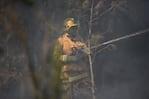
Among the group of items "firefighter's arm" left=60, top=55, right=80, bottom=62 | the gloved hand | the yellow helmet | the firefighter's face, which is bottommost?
"firefighter's arm" left=60, top=55, right=80, bottom=62

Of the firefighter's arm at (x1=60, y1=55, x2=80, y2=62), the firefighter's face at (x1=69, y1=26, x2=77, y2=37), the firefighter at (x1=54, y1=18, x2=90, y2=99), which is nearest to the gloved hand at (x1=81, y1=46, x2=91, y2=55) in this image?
the firefighter at (x1=54, y1=18, x2=90, y2=99)

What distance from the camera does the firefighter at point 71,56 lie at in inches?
213

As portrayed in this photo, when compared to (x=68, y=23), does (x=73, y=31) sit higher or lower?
lower

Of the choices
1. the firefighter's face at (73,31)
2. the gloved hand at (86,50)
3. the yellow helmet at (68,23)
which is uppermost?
the yellow helmet at (68,23)

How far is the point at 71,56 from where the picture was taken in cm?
567

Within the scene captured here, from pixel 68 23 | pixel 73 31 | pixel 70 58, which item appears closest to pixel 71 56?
pixel 70 58

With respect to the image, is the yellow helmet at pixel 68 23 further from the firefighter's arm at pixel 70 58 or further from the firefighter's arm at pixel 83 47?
the firefighter's arm at pixel 70 58

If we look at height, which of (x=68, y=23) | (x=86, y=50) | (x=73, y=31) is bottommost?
(x=86, y=50)

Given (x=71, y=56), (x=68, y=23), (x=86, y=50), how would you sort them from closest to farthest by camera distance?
1. (x=68, y=23)
2. (x=86, y=50)
3. (x=71, y=56)

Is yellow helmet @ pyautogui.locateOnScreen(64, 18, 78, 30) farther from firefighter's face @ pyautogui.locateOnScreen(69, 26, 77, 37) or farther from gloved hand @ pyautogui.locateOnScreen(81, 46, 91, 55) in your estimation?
A: gloved hand @ pyautogui.locateOnScreen(81, 46, 91, 55)

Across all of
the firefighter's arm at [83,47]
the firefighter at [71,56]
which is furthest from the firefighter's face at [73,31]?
the firefighter's arm at [83,47]

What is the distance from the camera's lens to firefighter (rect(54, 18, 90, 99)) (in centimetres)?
542

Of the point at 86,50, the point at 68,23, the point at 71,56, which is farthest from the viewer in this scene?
the point at 71,56

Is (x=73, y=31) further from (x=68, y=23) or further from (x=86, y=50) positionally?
(x=86, y=50)
